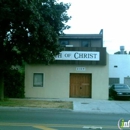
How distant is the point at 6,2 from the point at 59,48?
5.55 meters

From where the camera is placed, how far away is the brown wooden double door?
2511cm

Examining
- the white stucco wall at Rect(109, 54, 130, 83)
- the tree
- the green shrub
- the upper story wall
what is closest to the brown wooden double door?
the green shrub

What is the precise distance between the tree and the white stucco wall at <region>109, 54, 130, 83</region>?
24909 mm

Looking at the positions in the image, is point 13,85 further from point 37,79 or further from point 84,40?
point 84,40

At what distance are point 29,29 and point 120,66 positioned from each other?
28.7 m

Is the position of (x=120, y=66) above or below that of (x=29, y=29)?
below

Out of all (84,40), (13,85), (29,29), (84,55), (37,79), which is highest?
(84,40)

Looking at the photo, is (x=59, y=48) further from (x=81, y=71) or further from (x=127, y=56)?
(x=127, y=56)

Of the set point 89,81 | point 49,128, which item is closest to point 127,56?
point 89,81

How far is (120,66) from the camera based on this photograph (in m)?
44.2

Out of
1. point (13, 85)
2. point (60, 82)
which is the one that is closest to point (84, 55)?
point (60, 82)

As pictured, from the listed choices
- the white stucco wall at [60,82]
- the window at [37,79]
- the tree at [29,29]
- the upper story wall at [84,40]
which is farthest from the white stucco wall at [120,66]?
the tree at [29,29]

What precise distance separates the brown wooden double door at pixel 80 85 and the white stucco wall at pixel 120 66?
19.7 meters

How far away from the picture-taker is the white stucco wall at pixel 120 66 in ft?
144
